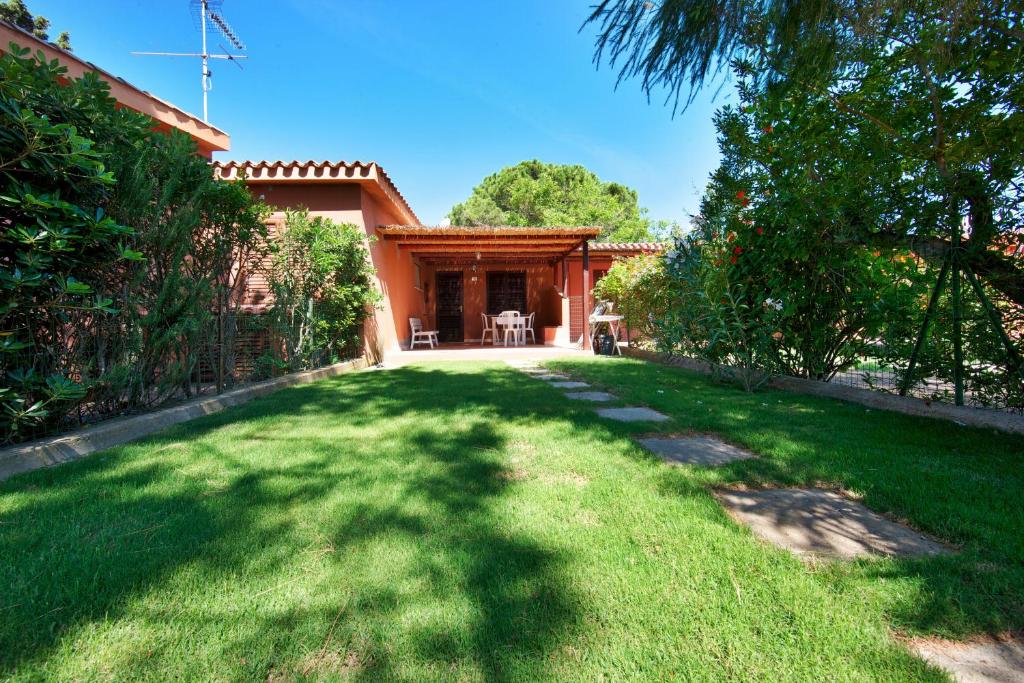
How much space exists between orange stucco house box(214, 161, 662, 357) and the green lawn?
11.3 ft

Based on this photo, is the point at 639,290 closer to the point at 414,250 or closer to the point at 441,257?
the point at 414,250

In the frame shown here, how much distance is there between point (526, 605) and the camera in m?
1.12

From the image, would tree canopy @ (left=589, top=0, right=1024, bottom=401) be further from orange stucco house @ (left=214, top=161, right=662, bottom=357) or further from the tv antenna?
the tv antenna

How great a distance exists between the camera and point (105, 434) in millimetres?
2604

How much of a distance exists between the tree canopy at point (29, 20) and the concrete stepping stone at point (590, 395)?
590 inches

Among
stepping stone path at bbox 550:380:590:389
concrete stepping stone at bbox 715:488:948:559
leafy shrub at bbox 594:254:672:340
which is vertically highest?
leafy shrub at bbox 594:254:672:340

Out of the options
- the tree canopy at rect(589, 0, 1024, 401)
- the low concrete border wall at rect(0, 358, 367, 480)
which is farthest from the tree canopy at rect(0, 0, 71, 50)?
the tree canopy at rect(589, 0, 1024, 401)

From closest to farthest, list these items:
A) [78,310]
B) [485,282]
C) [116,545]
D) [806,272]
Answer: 1. [116,545]
2. [78,310]
3. [806,272]
4. [485,282]

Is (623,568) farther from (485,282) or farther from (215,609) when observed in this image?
(485,282)

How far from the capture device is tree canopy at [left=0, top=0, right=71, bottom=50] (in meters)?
10.7

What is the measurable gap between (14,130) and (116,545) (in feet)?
6.62

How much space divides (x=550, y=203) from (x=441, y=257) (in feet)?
44.0

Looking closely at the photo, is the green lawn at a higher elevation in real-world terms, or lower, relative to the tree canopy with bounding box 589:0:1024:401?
lower

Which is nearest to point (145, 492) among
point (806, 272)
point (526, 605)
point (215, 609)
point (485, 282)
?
point (215, 609)
